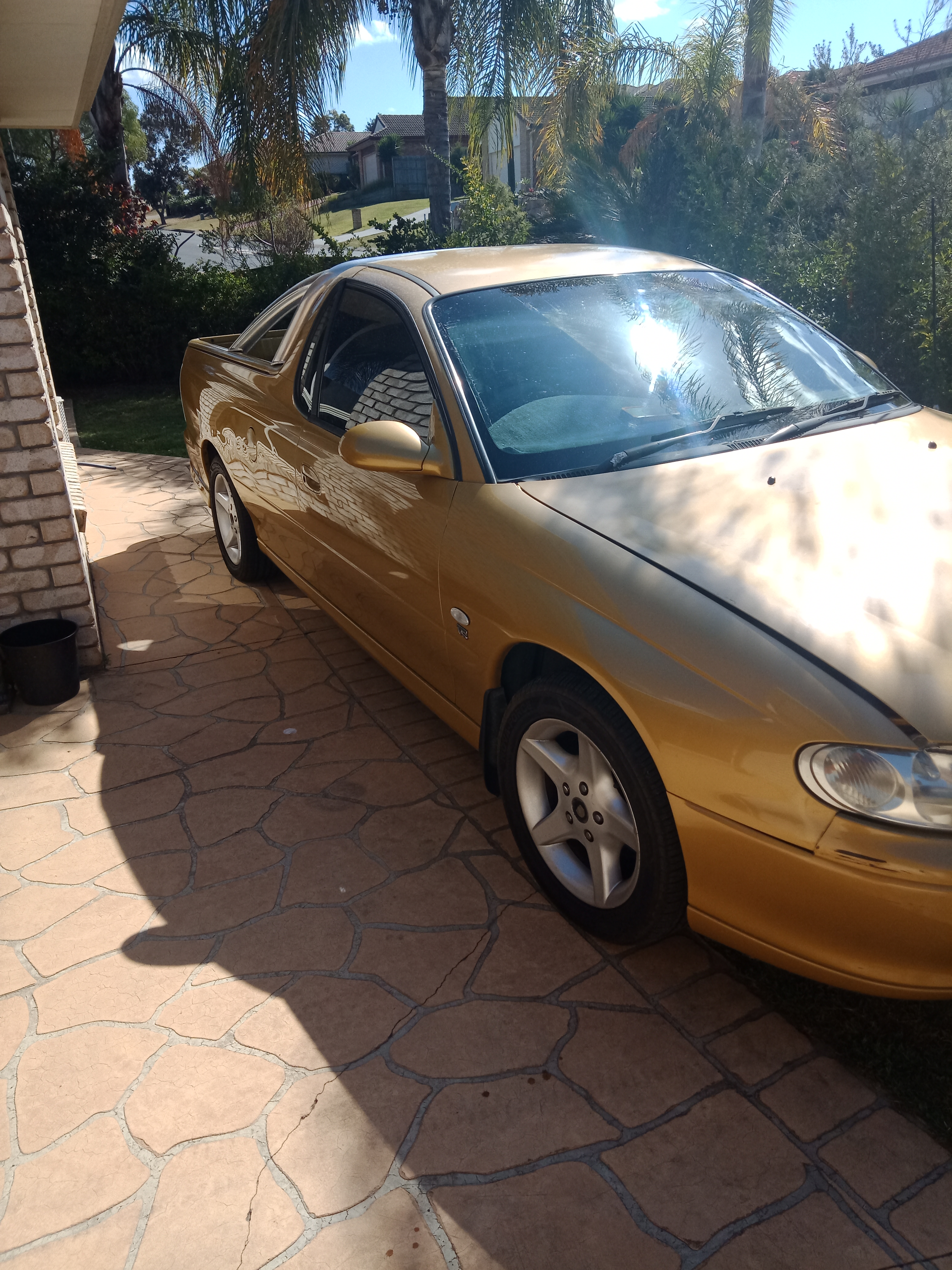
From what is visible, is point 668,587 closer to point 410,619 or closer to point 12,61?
point 410,619

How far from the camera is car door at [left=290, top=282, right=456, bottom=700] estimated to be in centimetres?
313

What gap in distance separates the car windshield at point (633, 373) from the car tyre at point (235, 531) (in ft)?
7.42

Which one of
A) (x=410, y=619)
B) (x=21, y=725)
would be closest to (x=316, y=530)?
(x=410, y=619)

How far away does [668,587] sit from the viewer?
2.28 meters

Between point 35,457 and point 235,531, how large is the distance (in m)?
1.38

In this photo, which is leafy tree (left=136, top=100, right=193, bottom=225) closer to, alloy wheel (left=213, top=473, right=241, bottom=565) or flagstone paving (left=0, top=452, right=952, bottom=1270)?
alloy wheel (left=213, top=473, right=241, bottom=565)

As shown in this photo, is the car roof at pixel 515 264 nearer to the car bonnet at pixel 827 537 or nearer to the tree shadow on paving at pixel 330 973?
the car bonnet at pixel 827 537

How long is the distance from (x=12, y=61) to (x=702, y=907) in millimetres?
6118

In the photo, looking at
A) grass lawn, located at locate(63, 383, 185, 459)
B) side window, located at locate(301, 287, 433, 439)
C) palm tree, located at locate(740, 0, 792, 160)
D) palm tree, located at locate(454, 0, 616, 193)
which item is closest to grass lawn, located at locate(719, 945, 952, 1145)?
side window, located at locate(301, 287, 433, 439)

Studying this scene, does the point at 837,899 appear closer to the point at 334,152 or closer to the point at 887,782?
the point at 887,782

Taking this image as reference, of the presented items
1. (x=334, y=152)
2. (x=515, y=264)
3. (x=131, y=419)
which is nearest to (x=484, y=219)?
(x=131, y=419)

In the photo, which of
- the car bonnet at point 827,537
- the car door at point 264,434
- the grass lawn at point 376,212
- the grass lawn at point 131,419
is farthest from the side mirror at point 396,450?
the grass lawn at point 376,212

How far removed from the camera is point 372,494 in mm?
3398

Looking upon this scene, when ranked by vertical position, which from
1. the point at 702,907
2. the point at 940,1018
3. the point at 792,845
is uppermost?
the point at 792,845
